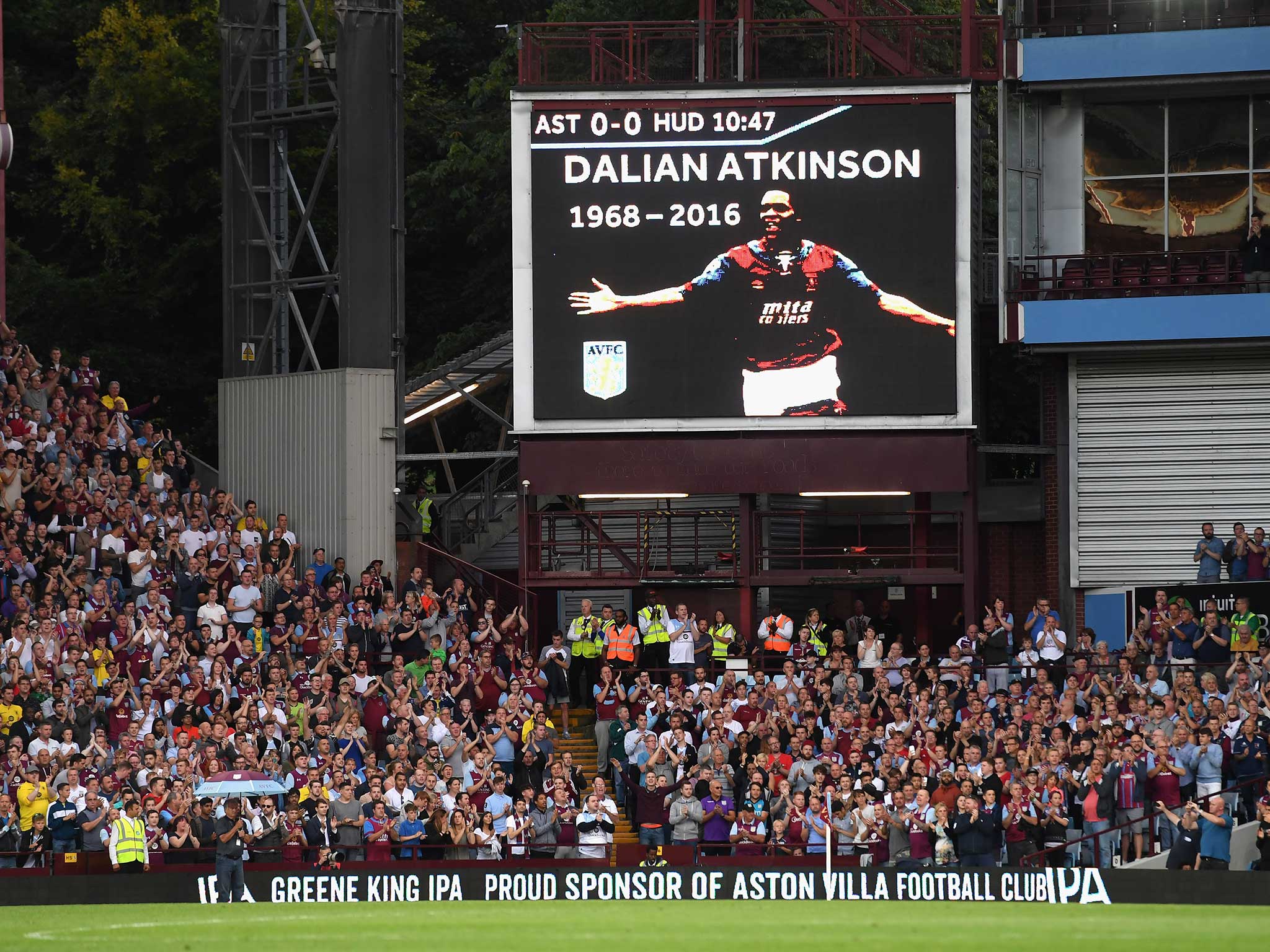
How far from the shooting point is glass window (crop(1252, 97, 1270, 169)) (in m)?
35.0

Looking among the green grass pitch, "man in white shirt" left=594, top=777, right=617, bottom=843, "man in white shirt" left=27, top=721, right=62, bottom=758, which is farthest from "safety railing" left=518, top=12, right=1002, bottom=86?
the green grass pitch

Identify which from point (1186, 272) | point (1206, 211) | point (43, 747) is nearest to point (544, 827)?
point (43, 747)

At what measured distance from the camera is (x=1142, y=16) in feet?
115

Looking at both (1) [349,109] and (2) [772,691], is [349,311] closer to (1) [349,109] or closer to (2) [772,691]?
(1) [349,109]

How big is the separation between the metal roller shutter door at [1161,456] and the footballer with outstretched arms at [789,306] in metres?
2.74

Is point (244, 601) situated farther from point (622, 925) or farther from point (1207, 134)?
point (1207, 134)

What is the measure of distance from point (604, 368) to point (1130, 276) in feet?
25.9

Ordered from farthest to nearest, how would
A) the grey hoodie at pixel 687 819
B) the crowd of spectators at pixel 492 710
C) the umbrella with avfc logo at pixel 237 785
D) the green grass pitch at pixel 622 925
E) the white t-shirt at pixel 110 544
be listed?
the white t-shirt at pixel 110 544
the grey hoodie at pixel 687 819
the crowd of spectators at pixel 492 710
the umbrella with avfc logo at pixel 237 785
the green grass pitch at pixel 622 925

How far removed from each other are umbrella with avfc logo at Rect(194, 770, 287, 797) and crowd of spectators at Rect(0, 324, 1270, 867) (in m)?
0.60

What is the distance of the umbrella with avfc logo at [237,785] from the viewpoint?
2661 centimetres

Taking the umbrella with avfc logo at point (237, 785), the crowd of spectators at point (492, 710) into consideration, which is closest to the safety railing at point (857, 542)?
the crowd of spectators at point (492, 710)

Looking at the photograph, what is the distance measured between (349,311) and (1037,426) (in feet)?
43.8

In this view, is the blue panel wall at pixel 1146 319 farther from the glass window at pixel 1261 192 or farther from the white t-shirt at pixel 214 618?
the white t-shirt at pixel 214 618

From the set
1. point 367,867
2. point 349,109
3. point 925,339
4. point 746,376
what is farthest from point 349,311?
point 367,867
